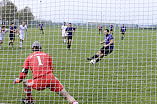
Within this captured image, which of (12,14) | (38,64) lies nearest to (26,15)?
(12,14)

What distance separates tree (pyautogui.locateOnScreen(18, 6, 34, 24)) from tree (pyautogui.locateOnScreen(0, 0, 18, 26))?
0.12 m

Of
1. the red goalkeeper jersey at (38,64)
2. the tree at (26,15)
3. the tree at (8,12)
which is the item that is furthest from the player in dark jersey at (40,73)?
the tree at (8,12)

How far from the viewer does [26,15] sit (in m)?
6.78

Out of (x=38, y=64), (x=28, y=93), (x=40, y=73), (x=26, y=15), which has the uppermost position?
(x=26, y=15)

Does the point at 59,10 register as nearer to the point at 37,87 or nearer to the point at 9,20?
the point at 9,20

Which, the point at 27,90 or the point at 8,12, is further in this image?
the point at 8,12

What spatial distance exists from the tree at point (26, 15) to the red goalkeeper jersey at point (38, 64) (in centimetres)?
96

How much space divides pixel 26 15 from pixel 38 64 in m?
1.31

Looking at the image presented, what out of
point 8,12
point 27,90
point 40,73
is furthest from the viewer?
point 8,12

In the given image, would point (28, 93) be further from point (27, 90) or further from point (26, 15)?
point (26, 15)

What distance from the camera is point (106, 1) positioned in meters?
6.47

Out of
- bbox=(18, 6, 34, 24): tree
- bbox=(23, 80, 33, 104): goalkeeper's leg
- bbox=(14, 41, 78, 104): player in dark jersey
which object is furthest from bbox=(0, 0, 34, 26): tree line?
bbox=(23, 80, 33, 104): goalkeeper's leg

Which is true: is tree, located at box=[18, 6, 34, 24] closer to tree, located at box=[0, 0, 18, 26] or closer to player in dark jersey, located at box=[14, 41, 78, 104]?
tree, located at box=[0, 0, 18, 26]

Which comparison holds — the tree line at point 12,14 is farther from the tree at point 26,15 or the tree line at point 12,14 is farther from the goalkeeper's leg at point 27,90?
the goalkeeper's leg at point 27,90
